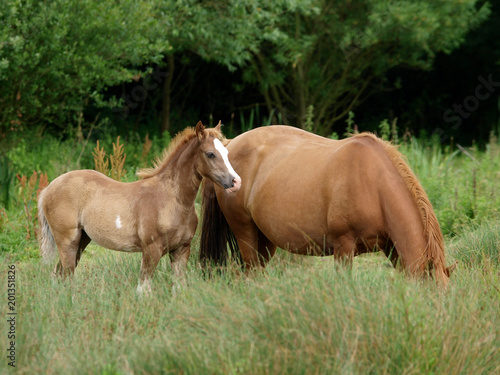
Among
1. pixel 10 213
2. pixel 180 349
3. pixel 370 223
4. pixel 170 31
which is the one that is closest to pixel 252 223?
pixel 370 223

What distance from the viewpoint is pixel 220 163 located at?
4.33 meters

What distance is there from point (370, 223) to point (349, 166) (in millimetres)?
454

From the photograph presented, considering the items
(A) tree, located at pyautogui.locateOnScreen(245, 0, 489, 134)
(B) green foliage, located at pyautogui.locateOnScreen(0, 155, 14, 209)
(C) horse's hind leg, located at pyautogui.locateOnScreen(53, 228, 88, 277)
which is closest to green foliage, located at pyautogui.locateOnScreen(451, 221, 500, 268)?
(C) horse's hind leg, located at pyautogui.locateOnScreen(53, 228, 88, 277)

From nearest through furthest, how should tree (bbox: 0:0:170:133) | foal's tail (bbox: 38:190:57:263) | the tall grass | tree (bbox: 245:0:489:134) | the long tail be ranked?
1. the tall grass
2. the long tail
3. foal's tail (bbox: 38:190:57:263)
4. tree (bbox: 0:0:170:133)
5. tree (bbox: 245:0:489:134)

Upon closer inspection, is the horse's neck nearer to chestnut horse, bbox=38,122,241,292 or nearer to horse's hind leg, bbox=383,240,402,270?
chestnut horse, bbox=38,122,241,292

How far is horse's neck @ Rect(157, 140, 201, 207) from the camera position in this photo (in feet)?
14.9

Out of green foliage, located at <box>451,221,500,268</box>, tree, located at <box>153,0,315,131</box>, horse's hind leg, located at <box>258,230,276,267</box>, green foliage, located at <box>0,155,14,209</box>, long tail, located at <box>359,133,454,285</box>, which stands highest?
tree, located at <box>153,0,315,131</box>

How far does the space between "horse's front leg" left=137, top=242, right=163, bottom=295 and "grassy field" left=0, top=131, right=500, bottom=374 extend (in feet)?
0.28

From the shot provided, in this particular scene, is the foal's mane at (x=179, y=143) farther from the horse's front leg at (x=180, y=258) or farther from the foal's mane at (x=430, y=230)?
the foal's mane at (x=430, y=230)

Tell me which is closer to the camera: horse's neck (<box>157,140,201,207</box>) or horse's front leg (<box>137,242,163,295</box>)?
horse's front leg (<box>137,242,163,295</box>)

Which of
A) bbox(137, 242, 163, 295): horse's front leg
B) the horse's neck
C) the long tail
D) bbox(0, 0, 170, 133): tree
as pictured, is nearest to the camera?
the long tail

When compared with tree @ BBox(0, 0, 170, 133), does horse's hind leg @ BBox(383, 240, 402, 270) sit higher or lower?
lower

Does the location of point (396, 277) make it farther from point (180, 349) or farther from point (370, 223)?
point (180, 349)

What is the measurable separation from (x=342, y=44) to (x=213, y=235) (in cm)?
898
